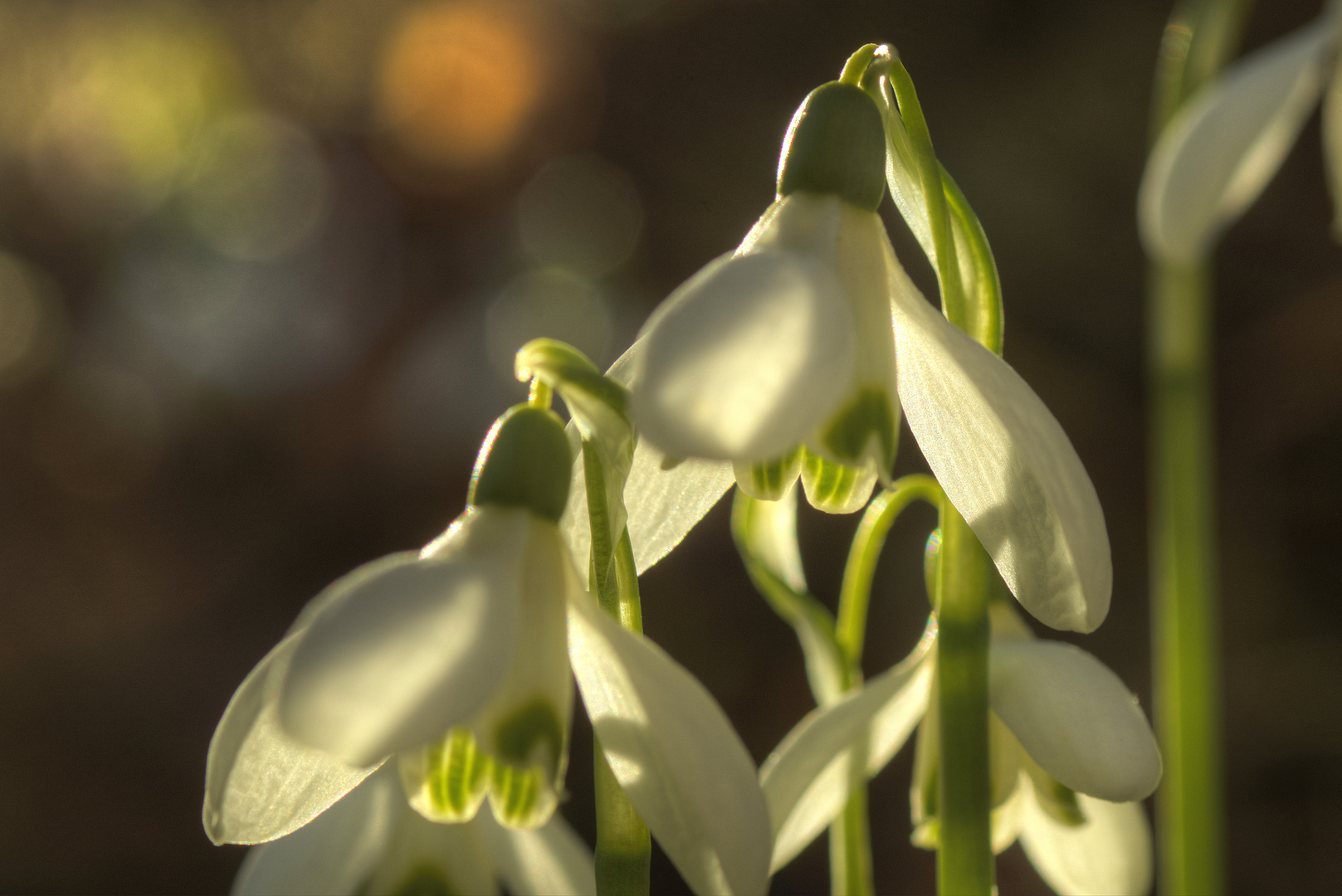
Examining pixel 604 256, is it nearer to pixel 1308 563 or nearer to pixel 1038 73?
pixel 1038 73

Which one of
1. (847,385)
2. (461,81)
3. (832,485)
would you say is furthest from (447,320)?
(847,385)

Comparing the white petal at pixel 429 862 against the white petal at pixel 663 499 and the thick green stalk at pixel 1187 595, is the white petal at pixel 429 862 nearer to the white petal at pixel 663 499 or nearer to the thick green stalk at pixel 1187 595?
the white petal at pixel 663 499

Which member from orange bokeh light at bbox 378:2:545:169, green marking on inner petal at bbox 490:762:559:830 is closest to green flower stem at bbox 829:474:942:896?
green marking on inner petal at bbox 490:762:559:830

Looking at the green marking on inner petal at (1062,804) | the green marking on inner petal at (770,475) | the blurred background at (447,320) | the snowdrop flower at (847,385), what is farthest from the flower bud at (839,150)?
the blurred background at (447,320)

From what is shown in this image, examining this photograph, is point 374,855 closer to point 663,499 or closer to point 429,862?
point 429,862

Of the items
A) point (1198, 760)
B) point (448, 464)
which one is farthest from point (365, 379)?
point (1198, 760)
